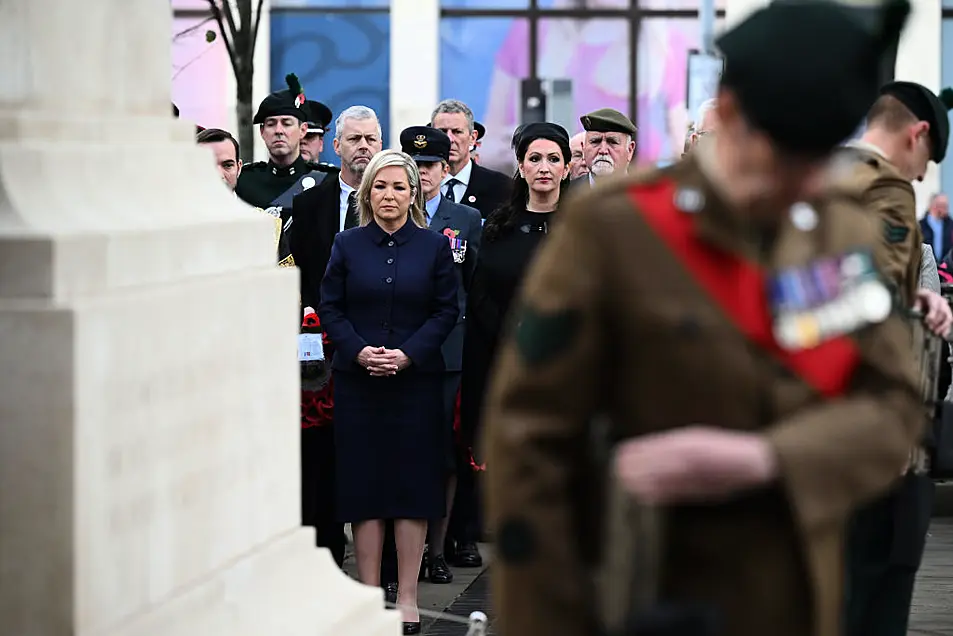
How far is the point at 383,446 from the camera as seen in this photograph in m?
8.16

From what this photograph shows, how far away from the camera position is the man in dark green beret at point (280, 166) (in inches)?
395

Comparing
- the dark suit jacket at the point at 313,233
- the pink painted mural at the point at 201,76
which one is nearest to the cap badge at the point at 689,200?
the dark suit jacket at the point at 313,233

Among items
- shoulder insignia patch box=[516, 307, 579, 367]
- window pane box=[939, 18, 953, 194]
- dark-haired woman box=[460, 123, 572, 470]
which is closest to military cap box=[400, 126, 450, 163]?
dark-haired woman box=[460, 123, 572, 470]

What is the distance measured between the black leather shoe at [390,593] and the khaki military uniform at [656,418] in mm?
5569

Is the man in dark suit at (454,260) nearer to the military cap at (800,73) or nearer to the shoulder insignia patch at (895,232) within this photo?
the shoulder insignia patch at (895,232)

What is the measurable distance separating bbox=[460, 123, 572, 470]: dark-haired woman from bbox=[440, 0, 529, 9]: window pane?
16.9m

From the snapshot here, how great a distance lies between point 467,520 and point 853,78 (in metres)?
6.91

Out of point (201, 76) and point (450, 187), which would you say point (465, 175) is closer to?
point (450, 187)

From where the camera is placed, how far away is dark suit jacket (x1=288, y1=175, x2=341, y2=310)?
361 inches

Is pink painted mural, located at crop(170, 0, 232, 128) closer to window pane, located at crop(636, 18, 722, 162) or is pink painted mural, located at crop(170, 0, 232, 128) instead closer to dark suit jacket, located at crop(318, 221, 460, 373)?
window pane, located at crop(636, 18, 722, 162)

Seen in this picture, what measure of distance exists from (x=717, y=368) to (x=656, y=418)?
0.11 metres

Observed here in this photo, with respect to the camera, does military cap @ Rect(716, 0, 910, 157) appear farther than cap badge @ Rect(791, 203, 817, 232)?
No

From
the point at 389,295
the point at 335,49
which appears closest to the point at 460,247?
the point at 389,295

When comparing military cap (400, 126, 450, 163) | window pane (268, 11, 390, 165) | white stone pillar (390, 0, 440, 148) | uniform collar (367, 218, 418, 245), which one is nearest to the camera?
uniform collar (367, 218, 418, 245)
